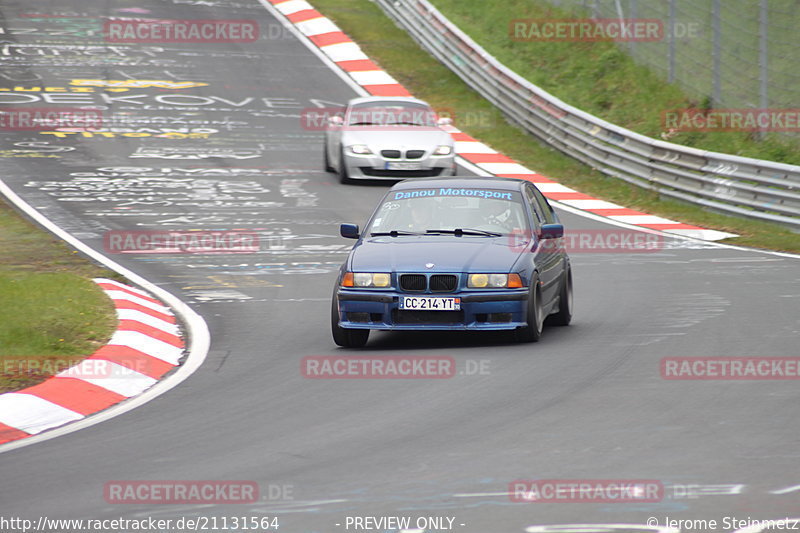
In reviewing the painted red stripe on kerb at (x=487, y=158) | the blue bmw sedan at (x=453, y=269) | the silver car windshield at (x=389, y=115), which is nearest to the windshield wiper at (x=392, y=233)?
the blue bmw sedan at (x=453, y=269)

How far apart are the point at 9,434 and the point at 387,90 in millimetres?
23219

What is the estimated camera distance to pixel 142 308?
12.3 m

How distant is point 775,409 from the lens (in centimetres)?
796

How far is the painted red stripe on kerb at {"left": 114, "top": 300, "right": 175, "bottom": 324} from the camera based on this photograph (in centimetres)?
1202

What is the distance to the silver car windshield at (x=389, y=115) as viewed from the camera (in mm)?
23000

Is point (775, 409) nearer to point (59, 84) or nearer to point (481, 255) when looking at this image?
point (481, 255)

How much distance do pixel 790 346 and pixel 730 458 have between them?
3580 millimetres

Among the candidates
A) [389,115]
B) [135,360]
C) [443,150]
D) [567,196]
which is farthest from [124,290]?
[389,115]

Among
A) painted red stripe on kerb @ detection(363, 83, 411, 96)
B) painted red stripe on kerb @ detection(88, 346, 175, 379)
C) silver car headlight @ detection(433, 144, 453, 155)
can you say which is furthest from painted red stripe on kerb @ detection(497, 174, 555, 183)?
painted red stripe on kerb @ detection(88, 346, 175, 379)

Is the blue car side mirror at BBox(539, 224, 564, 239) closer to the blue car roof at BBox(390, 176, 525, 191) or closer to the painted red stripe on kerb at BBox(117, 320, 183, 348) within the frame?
the blue car roof at BBox(390, 176, 525, 191)

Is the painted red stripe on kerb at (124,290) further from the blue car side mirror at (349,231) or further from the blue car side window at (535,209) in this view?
the blue car side window at (535,209)

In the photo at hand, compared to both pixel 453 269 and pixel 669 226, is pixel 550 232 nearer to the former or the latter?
pixel 453 269

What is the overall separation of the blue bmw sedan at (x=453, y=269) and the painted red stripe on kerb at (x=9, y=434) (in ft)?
10.6

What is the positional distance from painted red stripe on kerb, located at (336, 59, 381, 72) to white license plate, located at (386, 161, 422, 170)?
1083 centimetres
